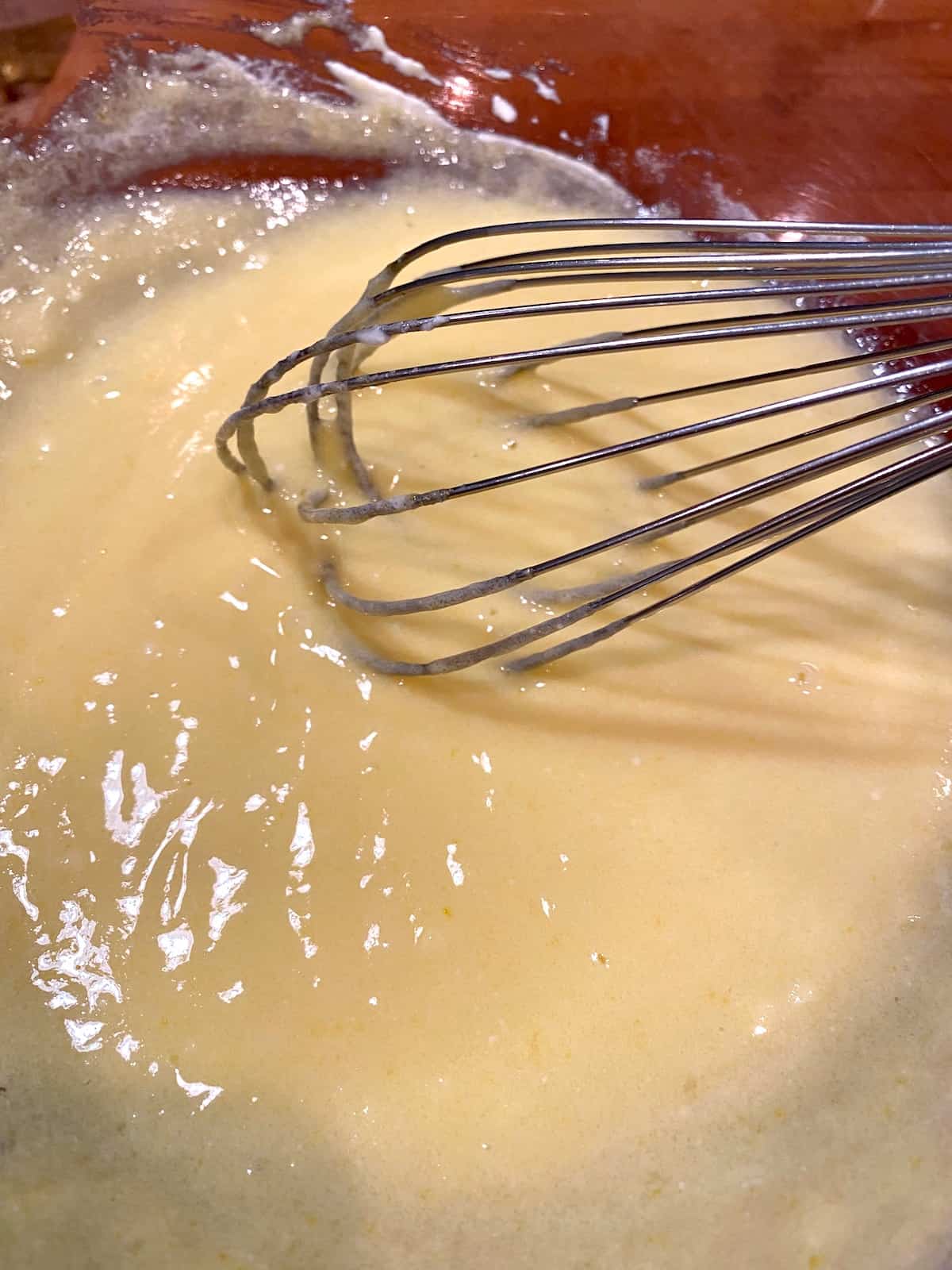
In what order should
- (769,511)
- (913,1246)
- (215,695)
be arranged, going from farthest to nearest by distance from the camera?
(769,511) < (215,695) < (913,1246)

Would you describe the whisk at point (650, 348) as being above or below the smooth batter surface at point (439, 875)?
above

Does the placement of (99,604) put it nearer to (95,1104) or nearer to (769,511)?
(95,1104)

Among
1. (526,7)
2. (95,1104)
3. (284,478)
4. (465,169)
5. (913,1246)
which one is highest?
(526,7)

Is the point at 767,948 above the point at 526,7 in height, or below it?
below

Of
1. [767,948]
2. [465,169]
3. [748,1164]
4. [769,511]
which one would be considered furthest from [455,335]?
[748,1164]

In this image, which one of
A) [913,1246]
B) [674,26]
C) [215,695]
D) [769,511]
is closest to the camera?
[913,1246]

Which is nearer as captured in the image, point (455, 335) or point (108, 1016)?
point (108, 1016)

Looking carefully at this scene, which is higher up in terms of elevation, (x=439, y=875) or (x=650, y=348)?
(x=650, y=348)

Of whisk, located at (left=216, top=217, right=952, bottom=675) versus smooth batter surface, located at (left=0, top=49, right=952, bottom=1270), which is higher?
whisk, located at (left=216, top=217, right=952, bottom=675)
